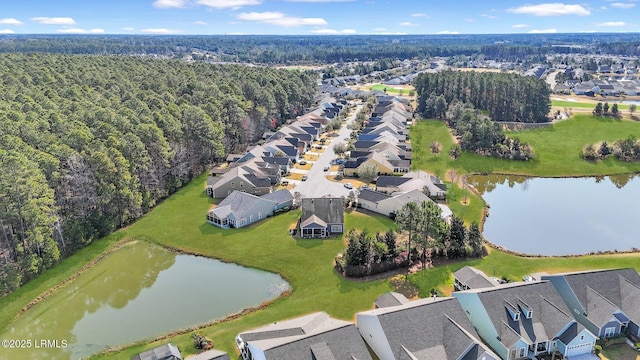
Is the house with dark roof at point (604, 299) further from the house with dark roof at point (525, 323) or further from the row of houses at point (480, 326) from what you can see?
the house with dark roof at point (525, 323)

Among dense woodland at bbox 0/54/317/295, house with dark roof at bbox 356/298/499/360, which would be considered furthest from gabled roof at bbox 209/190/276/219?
house with dark roof at bbox 356/298/499/360

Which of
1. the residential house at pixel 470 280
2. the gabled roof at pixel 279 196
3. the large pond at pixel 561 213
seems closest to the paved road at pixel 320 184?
the gabled roof at pixel 279 196

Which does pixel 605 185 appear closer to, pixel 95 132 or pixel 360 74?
pixel 95 132

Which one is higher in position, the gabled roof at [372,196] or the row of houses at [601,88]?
the row of houses at [601,88]

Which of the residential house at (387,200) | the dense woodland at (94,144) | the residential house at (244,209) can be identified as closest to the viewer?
the dense woodland at (94,144)

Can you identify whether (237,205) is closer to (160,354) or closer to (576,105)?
(160,354)
